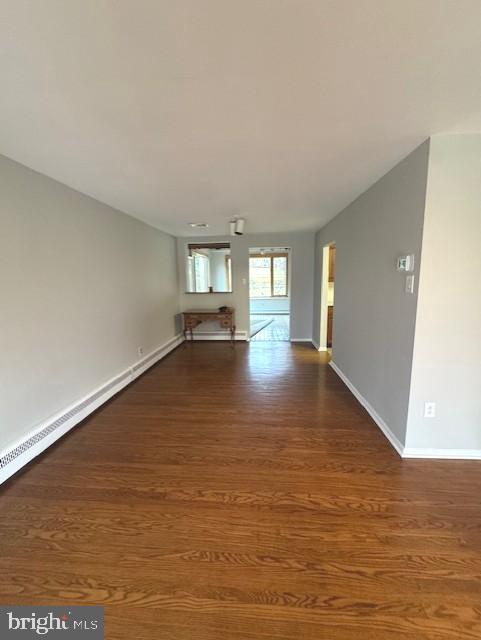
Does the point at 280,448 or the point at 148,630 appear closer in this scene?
the point at 148,630

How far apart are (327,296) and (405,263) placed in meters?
2.85

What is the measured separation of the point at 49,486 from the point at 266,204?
3.28m

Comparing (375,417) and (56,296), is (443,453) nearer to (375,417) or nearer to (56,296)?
(375,417)

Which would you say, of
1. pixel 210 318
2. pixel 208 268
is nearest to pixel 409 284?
pixel 210 318

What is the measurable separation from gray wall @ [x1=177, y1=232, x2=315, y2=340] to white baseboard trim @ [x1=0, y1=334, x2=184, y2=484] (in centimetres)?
250

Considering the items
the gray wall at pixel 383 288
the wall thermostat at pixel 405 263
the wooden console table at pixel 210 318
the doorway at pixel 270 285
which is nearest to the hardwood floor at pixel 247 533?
the gray wall at pixel 383 288

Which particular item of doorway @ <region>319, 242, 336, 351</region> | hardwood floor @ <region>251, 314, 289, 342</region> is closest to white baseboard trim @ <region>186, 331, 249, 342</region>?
hardwood floor @ <region>251, 314, 289, 342</region>

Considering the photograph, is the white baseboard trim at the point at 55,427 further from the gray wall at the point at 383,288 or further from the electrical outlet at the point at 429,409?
the electrical outlet at the point at 429,409

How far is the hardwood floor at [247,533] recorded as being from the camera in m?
1.12

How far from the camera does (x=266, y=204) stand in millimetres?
3213

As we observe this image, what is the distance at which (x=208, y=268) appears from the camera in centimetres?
824

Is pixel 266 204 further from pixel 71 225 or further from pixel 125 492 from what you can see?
pixel 125 492

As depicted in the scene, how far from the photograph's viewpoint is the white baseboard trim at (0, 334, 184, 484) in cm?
190

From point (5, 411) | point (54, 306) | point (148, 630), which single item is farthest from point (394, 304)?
point (5, 411)
